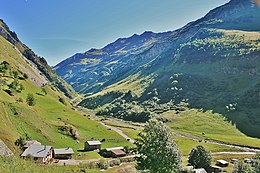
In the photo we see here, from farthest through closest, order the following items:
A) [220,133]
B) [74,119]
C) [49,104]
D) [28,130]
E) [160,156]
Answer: [220,133] < [49,104] < [74,119] < [28,130] < [160,156]

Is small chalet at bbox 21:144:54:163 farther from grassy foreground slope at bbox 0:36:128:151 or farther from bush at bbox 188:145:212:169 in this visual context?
bush at bbox 188:145:212:169

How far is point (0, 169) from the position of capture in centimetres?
3672

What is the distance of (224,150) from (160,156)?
3556 inches

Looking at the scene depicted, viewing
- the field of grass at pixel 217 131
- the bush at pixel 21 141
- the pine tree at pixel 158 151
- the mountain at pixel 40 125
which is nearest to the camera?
the pine tree at pixel 158 151

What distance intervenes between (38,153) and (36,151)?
3.40 feet

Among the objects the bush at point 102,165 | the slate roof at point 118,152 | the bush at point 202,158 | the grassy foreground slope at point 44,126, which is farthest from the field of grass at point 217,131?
the bush at point 102,165

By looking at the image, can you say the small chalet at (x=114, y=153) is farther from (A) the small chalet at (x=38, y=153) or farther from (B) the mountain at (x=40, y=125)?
(A) the small chalet at (x=38, y=153)

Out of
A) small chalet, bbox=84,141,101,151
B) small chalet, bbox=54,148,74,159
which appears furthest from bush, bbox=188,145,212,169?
small chalet, bbox=54,148,74,159

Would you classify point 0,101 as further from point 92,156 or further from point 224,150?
point 224,150

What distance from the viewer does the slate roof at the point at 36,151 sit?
78550 millimetres

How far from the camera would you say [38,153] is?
3169 inches

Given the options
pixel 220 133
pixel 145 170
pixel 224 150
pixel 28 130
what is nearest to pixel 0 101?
pixel 28 130

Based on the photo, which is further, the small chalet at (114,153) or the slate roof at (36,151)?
the small chalet at (114,153)

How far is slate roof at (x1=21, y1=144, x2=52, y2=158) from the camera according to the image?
78.6m
